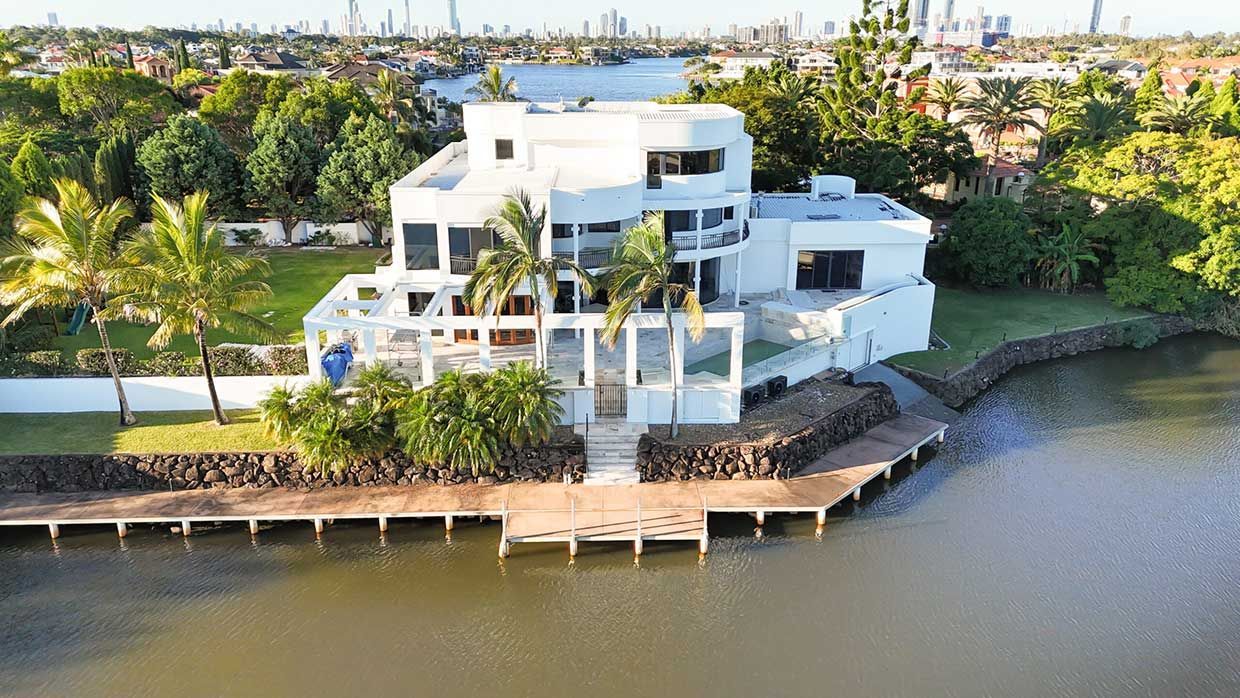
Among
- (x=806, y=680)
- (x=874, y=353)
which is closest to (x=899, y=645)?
(x=806, y=680)

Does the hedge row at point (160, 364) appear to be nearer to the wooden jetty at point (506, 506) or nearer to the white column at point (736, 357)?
the wooden jetty at point (506, 506)

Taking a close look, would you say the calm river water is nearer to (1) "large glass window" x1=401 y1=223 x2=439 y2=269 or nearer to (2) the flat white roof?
(1) "large glass window" x1=401 y1=223 x2=439 y2=269

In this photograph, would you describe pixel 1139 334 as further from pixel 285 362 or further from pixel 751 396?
pixel 285 362

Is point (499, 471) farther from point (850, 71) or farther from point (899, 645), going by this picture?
point (850, 71)

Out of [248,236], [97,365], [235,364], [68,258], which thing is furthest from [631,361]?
[248,236]

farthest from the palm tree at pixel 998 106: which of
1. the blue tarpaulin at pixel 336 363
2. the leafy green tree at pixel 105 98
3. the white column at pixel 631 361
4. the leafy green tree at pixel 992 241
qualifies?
the leafy green tree at pixel 105 98

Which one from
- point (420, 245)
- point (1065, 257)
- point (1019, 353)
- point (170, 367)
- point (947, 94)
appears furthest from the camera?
point (947, 94)

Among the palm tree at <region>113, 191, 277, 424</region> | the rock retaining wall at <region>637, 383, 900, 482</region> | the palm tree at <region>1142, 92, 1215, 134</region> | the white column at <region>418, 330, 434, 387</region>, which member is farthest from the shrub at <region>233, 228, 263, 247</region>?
the palm tree at <region>1142, 92, 1215, 134</region>
